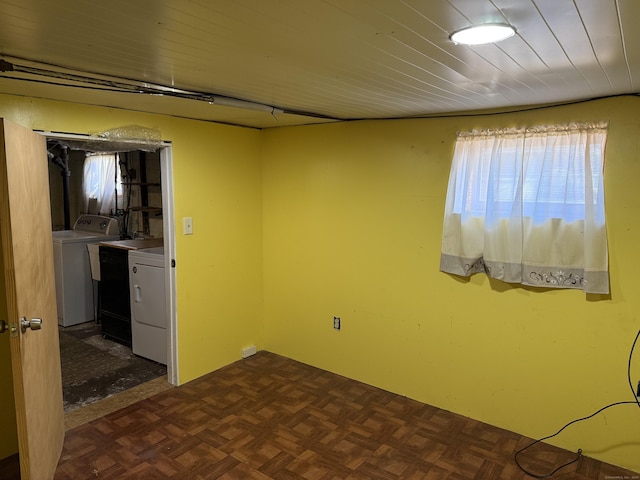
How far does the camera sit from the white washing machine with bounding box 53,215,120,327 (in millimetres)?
4480

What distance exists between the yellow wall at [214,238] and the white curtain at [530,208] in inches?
66.4

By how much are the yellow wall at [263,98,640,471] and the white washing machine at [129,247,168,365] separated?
882 millimetres

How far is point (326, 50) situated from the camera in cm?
145

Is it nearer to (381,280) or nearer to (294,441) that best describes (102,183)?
(381,280)

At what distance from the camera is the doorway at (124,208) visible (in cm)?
314

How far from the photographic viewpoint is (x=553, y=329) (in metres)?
2.55

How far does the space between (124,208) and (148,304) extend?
2.18 metres

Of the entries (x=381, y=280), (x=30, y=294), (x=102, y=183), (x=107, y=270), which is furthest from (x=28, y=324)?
(x=102, y=183)

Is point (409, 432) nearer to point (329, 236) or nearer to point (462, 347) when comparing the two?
point (462, 347)

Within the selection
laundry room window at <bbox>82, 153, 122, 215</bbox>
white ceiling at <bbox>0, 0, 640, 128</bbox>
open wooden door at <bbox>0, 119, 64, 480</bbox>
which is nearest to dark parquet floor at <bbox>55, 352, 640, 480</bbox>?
open wooden door at <bbox>0, 119, 64, 480</bbox>

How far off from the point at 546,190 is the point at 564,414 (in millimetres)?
1287

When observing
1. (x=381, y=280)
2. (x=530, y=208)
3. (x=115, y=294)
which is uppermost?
(x=530, y=208)

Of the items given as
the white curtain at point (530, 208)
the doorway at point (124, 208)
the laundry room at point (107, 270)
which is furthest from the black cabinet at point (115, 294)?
the white curtain at point (530, 208)

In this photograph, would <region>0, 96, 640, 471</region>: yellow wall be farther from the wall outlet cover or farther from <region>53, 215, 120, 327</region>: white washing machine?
<region>53, 215, 120, 327</region>: white washing machine
